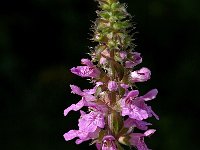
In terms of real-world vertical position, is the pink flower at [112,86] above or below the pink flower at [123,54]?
below

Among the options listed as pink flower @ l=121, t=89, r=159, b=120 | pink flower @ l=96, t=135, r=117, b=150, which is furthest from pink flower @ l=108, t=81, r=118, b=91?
pink flower @ l=96, t=135, r=117, b=150

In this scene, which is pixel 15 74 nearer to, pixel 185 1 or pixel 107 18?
pixel 185 1

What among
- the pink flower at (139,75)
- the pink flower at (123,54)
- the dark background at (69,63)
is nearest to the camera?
the pink flower at (123,54)

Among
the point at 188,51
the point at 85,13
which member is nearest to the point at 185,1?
the point at 188,51

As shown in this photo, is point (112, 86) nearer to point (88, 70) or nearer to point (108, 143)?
point (88, 70)

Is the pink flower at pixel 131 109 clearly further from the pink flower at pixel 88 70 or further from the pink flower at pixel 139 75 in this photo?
the pink flower at pixel 88 70

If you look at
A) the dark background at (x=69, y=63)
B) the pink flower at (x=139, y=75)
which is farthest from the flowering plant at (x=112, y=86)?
the dark background at (x=69, y=63)

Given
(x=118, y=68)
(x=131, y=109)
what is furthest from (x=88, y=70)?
(x=131, y=109)
